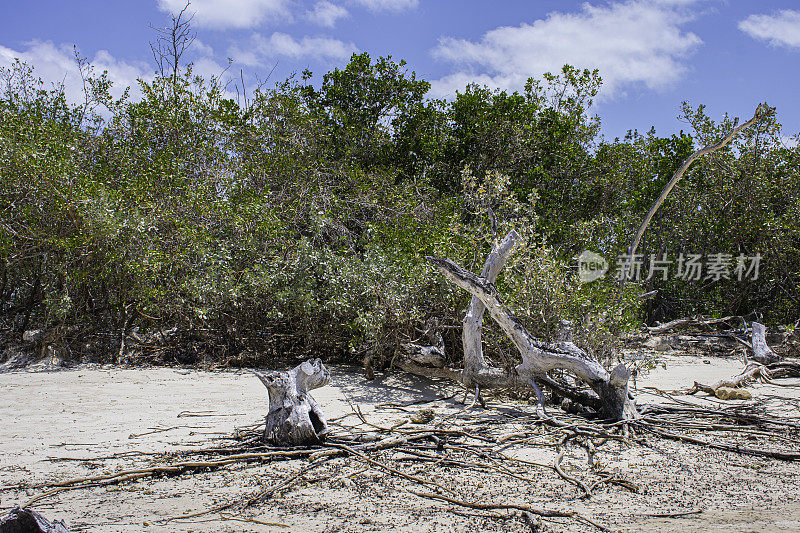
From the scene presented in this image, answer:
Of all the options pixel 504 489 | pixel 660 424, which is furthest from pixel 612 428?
pixel 504 489

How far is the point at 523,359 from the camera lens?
6520mm

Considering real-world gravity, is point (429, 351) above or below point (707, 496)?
above

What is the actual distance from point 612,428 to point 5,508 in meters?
4.68

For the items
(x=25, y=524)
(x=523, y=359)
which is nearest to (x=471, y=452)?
(x=523, y=359)

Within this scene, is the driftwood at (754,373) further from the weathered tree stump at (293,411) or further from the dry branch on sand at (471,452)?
the weathered tree stump at (293,411)

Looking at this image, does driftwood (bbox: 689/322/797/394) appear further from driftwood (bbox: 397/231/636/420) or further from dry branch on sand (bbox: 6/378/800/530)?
driftwood (bbox: 397/231/636/420)

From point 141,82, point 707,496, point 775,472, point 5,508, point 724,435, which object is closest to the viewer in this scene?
point 5,508

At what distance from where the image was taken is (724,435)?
18.6 ft

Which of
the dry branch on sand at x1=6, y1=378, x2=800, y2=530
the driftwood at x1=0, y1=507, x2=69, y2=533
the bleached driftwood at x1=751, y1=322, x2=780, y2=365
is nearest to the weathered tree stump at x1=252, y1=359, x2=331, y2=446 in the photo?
the dry branch on sand at x1=6, y1=378, x2=800, y2=530

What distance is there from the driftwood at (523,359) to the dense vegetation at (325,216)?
2.88ft

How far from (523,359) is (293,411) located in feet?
8.67

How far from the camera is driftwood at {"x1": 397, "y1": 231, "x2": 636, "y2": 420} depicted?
6066 millimetres

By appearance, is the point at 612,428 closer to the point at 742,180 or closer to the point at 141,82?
the point at 141,82

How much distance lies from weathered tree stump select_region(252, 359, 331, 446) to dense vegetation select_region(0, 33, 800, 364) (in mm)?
3112
